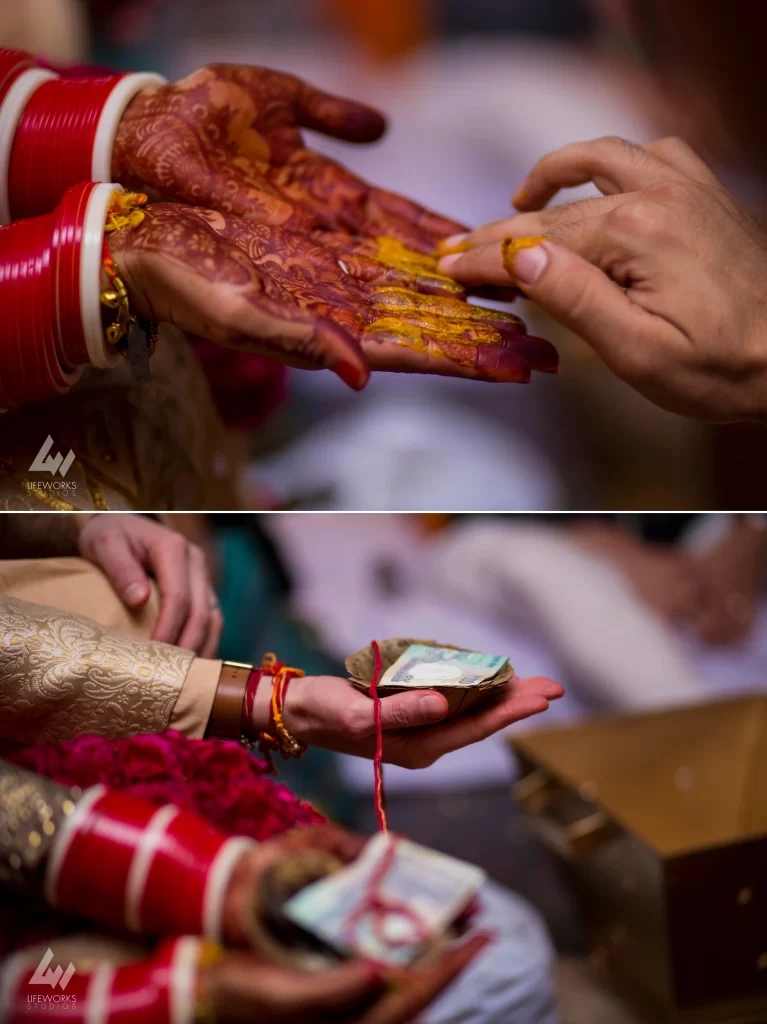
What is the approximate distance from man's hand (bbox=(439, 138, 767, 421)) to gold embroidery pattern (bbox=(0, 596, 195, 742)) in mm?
416

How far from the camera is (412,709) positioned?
0.52 meters

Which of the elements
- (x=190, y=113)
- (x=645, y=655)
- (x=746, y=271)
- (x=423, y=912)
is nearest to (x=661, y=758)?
(x=645, y=655)

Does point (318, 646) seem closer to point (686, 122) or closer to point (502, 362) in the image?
point (502, 362)

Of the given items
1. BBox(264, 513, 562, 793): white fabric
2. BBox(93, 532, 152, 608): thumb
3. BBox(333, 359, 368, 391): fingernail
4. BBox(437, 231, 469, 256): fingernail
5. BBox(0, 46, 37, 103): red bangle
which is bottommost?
BBox(264, 513, 562, 793): white fabric

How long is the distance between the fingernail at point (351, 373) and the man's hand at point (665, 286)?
182 millimetres

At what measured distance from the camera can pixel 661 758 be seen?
1.14 metres

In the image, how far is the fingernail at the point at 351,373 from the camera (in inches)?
22.6

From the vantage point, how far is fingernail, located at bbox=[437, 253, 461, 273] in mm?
776

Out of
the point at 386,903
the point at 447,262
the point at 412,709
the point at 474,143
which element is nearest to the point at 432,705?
the point at 412,709

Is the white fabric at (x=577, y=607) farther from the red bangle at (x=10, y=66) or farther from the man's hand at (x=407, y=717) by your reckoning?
the red bangle at (x=10, y=66)

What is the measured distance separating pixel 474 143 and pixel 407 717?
5.95ft

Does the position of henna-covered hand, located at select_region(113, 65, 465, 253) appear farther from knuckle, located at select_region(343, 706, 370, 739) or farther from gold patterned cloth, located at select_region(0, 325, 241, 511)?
knuckle, located at select_region(343, 706, 370, 739)

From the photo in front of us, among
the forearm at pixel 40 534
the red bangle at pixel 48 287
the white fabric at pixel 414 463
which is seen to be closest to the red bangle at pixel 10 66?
the red bangle at pixel 48 287

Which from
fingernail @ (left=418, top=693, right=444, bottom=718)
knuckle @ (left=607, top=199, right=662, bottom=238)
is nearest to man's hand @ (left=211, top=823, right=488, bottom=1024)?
fingernail @ (left=418, top=693, right=444, bottom=718)
